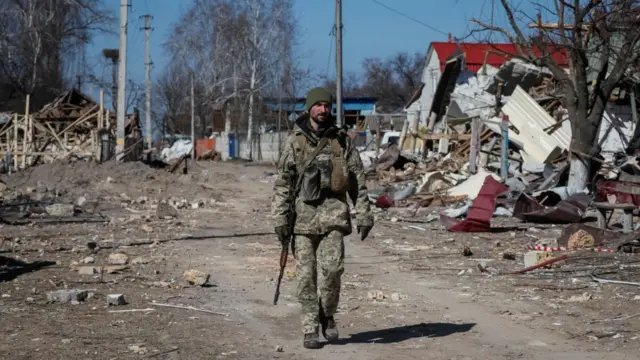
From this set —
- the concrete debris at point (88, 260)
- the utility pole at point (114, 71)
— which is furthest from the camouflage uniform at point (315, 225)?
the utility pole at point (114, 71)

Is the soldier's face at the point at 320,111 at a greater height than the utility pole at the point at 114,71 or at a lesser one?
lesser

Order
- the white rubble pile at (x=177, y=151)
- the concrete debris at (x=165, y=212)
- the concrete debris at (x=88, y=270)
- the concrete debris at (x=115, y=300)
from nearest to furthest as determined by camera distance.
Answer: the concrete debris at (x=115, y=300) < the concrete debris at (x=88, y=270) < the concrete debris at (x=165, y=212) < the white rubble pile at (x=177, y=151)

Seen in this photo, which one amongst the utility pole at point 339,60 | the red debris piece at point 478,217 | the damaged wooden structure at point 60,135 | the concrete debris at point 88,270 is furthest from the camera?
the damaged wooden structure at point 60,135

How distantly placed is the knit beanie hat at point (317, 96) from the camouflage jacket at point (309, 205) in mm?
184

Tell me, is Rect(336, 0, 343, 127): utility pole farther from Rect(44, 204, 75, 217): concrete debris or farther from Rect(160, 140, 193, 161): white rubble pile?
Rect(160, 140, 193, 161): white rubble pile

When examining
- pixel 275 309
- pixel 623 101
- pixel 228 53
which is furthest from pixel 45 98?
pixel 275 309

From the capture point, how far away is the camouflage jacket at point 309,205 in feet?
21.2

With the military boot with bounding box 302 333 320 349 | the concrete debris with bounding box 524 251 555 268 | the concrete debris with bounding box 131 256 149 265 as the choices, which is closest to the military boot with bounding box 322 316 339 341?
the military boot with bounding box 302 333 320 349

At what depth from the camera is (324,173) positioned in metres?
6.46

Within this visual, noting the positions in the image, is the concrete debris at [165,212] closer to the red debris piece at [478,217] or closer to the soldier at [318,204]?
the red debris piece at [478,217]

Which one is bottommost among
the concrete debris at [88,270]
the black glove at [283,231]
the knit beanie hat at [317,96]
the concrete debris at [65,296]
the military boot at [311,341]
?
the concrete debris at [88,270]

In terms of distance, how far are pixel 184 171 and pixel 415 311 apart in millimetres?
28373

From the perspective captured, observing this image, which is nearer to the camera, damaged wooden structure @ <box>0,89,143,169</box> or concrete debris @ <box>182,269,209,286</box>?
concrete debris @ <box>182,269,209,286</box>

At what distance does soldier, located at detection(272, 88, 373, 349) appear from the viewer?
645cm
